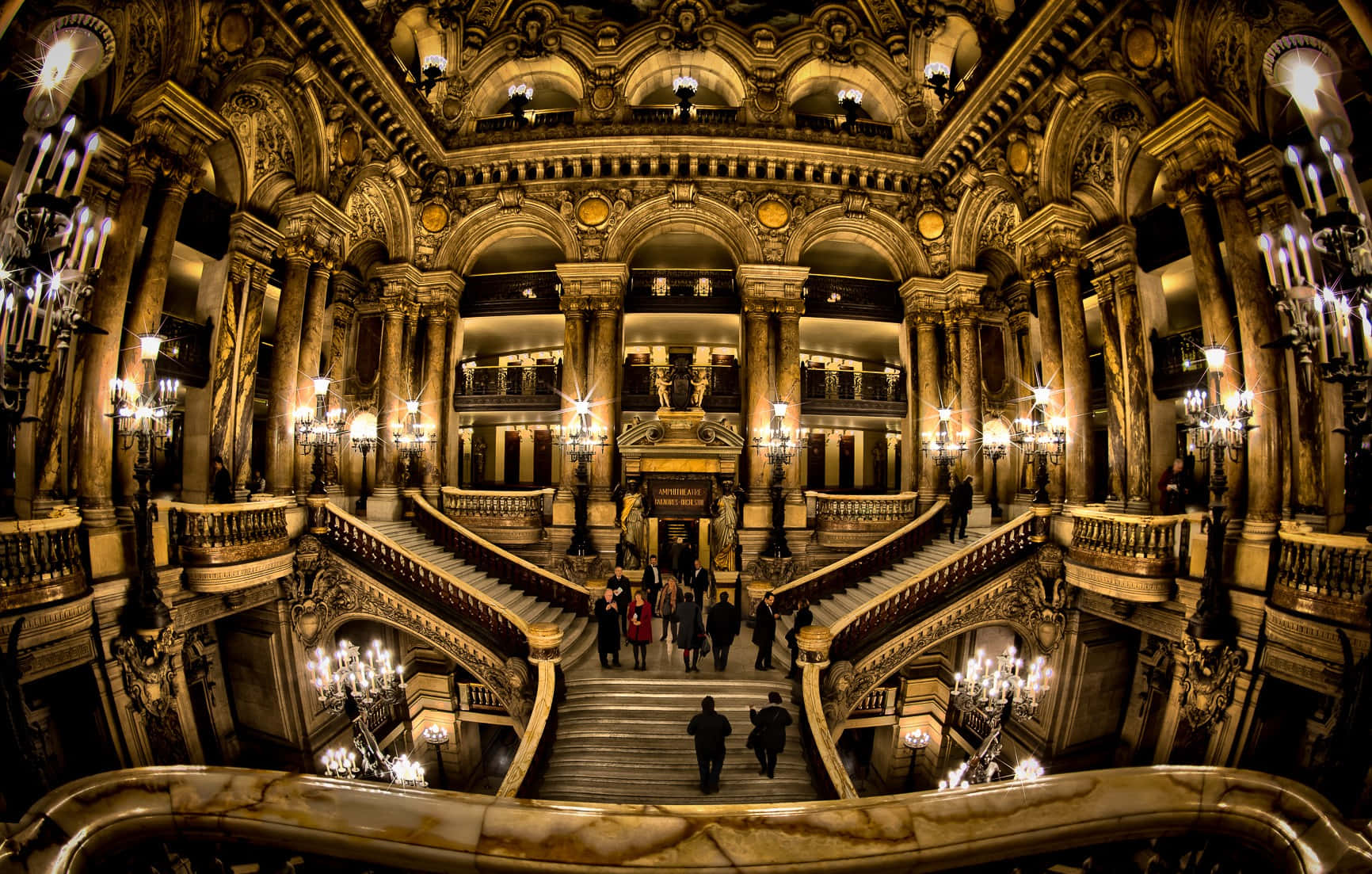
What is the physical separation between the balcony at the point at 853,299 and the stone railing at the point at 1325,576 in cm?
1128

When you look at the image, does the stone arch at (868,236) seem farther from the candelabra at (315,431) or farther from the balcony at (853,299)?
the candelabra at (315,431)

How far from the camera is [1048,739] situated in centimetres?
1116

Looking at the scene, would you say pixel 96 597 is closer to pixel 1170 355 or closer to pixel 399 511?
pixel 399 511

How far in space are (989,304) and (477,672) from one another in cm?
1642

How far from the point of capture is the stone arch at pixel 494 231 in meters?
16.3

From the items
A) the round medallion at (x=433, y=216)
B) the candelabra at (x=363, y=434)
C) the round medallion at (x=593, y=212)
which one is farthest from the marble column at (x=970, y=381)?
the candelabra at (x=363, y=434)

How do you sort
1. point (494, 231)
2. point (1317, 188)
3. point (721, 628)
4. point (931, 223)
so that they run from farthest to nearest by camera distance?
point (494, 231) → point (931, 223) → point (721, 628) → point (1317, 188)

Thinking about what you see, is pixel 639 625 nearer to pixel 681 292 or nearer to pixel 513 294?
pixel 681 292

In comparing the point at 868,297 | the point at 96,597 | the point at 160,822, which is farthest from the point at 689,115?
the point at 160,822

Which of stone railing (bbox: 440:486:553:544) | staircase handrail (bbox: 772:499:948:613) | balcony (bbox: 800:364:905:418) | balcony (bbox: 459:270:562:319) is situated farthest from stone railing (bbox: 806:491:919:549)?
balcony (bbox: 459:270:562:319)

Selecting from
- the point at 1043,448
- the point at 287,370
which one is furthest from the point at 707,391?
the point at 287,370

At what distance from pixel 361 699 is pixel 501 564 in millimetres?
4524

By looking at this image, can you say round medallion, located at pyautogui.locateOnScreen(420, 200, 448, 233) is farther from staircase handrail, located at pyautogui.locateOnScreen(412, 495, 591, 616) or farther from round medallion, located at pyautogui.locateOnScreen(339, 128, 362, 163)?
staircase handrail, located at pyautogui.locateOnScreen(412, 495, 591, 616)

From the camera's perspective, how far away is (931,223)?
1630 cm
